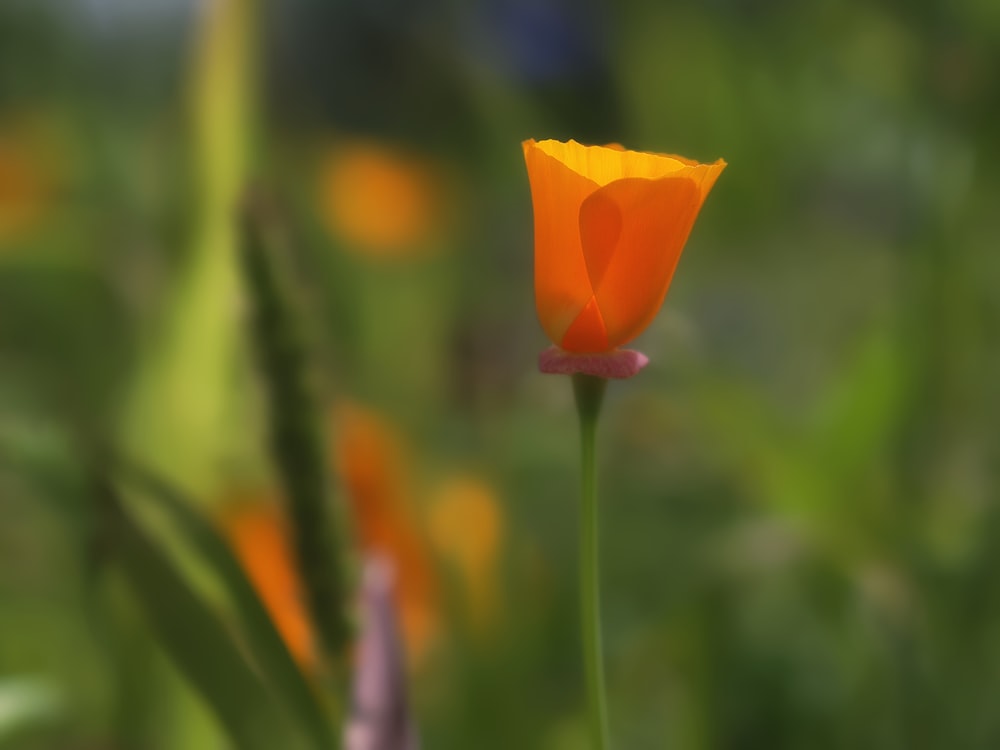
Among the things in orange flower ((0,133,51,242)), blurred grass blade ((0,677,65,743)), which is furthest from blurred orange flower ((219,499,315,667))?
orange flower ((0,133,51,242))

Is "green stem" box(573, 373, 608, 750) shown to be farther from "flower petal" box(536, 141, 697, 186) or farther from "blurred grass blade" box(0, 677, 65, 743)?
"blurred grass blade" box(0, 677, 65, 743)

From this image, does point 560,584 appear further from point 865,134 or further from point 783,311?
point 865,134

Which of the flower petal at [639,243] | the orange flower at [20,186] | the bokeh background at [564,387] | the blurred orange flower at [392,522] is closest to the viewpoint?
the flower petal at [639,243]

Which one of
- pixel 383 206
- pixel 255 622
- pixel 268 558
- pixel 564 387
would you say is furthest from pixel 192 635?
pixel 383 206

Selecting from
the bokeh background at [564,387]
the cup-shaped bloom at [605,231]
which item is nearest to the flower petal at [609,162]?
the cup-shaped bloom at [605,231]

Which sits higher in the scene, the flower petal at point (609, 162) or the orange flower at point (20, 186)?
the flower petal at point (609, 162)

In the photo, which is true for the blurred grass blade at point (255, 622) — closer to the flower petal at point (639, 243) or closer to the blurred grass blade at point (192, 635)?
the blurred grass blade at point (192, 635)
